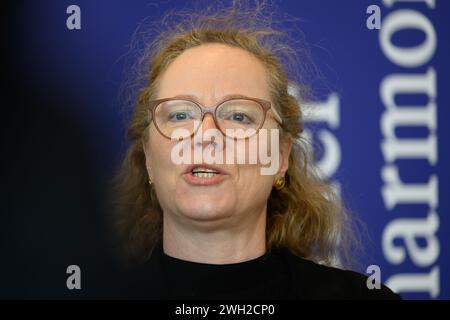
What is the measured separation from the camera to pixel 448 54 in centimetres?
191

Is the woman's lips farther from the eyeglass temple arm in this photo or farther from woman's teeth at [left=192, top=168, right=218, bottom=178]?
the eyeglass temple arm

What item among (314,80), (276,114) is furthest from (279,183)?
(314,80)

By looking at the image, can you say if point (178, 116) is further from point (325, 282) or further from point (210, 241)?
point (325, 282)

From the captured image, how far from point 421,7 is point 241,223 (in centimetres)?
87

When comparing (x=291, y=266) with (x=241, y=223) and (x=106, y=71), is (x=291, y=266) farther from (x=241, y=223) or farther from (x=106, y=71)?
(x=106, y=71)

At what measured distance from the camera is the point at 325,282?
1701 millimetres

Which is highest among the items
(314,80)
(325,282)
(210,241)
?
(314,80)

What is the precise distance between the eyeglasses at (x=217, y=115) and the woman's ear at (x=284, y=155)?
0.13m

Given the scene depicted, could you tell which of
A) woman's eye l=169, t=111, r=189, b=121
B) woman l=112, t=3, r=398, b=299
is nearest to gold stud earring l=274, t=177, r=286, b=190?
woman l=112, t=3, r=398, b=299

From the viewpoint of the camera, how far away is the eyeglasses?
1.54m

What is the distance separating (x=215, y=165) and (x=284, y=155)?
245 millimetres

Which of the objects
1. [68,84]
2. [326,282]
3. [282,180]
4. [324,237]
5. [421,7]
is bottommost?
[326,282]

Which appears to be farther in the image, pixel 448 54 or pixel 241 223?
pixel 448 54

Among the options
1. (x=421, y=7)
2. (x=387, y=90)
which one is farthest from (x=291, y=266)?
(x=421, y=7)
